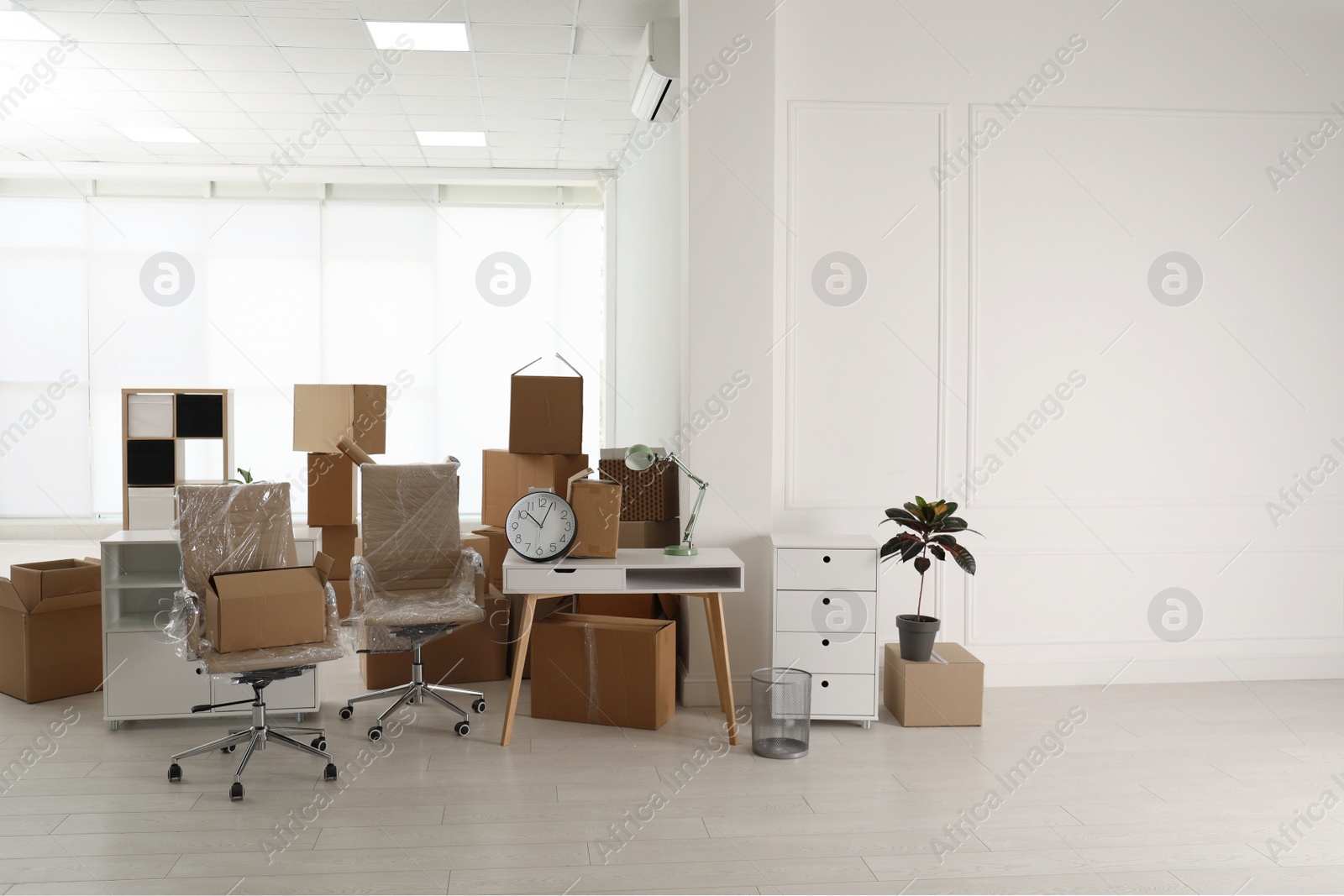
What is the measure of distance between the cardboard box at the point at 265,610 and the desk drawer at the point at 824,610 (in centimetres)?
176

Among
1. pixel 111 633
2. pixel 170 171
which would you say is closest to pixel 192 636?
pixel 111 633

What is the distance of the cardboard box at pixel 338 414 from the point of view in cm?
467

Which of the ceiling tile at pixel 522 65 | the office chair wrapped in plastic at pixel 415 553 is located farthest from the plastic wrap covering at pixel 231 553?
the ceiling tile at pixel 522 65

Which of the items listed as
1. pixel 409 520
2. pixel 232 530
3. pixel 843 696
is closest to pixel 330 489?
pixel 409 520

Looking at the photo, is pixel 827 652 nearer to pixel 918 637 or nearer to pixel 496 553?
pixel 918 637

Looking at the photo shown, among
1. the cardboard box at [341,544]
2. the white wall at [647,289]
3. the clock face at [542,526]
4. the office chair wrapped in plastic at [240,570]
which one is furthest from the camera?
the white wall at [647,289]

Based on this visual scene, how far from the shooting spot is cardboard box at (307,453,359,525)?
446 centimetres

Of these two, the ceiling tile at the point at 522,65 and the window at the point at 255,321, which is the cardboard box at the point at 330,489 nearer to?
the ceiling tile at the point at 522,65

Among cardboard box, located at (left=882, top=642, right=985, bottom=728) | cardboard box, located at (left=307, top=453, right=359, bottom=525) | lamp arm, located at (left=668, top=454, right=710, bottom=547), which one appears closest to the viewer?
lamp arm, located at (left=668, top=454, right=710, bottom=547)

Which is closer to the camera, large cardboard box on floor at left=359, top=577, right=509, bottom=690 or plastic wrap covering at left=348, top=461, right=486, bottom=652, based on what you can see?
plastic wrap covering at left=348, top=461, right=486, bottom=652

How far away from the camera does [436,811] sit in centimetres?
286

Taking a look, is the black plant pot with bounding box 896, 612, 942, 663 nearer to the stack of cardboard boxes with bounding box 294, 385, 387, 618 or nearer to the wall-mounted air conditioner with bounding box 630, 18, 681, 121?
the stack of cardboard boxes with bounding box 294, 385, 387, 618

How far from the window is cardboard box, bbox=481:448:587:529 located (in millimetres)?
3834

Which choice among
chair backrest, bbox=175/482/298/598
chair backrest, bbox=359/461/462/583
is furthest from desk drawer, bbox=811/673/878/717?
chair backrest, bbox=175/482/298/598
